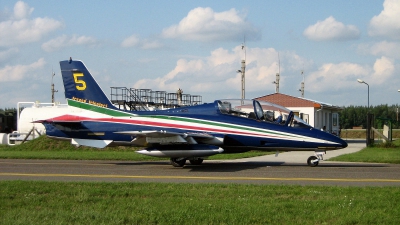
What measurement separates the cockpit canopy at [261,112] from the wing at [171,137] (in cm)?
120

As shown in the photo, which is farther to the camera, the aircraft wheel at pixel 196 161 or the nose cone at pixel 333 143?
the aircraft wheel at pixel 196 161

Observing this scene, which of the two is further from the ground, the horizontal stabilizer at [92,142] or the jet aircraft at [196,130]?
the jet aircraft at [196,130]

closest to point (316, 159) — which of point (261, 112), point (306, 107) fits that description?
point (261, 112)

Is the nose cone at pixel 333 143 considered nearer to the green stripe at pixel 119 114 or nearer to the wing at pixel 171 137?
the green stripe at pixel 119 114

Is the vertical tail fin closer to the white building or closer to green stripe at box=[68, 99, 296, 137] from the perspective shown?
green stripe at box=[68, 99, 296, 137]

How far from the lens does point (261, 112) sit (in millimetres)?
19375

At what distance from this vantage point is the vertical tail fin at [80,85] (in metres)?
21.4

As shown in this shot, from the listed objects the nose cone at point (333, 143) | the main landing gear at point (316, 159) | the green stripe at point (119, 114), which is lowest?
the main landing gear at point (316, 159)

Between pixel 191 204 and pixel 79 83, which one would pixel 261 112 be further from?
pixel 191 204

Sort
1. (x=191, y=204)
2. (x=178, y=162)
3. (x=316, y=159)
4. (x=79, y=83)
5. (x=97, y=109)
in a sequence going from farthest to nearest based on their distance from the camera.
Result: (x=79, y=83), (x=97, y=109), (x=178, y=162), (x=316, y=159), (x=191, y=204)

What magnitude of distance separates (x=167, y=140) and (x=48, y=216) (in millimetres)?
9911

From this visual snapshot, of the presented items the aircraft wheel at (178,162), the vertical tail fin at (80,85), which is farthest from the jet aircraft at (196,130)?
the vertical tail fin at (80,85)

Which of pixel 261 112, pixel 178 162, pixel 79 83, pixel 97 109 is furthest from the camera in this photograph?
pixel 79 83

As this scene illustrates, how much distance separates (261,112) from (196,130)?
8.06 feet
